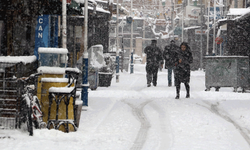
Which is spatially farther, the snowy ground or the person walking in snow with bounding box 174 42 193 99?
the person walking in snow with bounding box 174 42 193 99

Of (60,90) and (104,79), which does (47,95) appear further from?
(104,79)

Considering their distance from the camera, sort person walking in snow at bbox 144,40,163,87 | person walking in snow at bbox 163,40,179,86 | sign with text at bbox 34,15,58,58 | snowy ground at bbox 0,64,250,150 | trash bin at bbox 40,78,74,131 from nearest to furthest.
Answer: snowy ground at bbox 0,64,250,150 < trash bin at bbox 40,78,74,131 < sign with text at bbox 34,15,58,58 < person walking in snow at bbox 163,40,179,86 < person walking in snow at bbox 144,40,163,87

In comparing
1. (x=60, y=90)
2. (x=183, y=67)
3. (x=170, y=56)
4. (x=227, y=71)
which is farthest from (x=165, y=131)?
(x=170, y=56)

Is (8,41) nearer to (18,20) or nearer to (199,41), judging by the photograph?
(18,20)

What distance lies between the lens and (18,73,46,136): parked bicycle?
24.8 feet

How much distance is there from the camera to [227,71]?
17469 millimetres

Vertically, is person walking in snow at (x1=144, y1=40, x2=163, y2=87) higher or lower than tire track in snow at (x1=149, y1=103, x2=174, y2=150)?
higher

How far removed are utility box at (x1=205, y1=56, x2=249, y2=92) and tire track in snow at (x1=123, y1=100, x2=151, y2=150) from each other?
503 cm

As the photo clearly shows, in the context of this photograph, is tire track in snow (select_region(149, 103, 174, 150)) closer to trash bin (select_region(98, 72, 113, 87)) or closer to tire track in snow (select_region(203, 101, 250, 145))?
tire track in snow (select_region(203, 101, 250, 145))

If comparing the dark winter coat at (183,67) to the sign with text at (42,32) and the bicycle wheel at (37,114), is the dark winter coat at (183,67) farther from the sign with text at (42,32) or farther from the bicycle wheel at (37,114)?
the bicycle wheel at (37,114)

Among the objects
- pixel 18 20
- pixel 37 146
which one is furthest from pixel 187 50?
pixel 37 146

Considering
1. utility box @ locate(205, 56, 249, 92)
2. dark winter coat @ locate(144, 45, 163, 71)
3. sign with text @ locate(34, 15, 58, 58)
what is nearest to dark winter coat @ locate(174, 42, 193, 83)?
utility box @ locate(205, 56, 249, 92)

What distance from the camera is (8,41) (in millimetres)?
12977

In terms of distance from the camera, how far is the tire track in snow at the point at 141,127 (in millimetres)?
7277
